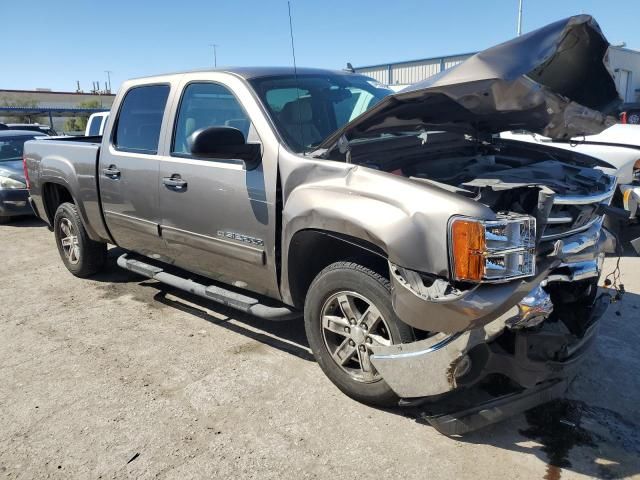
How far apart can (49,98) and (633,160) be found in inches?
2431

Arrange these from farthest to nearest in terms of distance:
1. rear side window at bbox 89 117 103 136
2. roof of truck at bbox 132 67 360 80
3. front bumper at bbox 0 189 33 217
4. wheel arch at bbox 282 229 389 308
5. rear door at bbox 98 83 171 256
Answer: rear side window at bbox 89 117 103 136, front bumper at bbox 0 189 33 217, rear door at bbox 98 83 171 256, roof of truck at bbox 132 67 360 80, wheel arch at bbox 282 229 389 308

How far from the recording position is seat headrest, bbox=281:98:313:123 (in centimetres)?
370

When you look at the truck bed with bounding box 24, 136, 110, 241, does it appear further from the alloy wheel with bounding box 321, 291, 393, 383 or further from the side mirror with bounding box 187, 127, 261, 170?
the alloy wheel with bounding box 321, 291, 393, 383

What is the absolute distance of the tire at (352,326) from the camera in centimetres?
295

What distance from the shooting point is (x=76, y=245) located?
593cm

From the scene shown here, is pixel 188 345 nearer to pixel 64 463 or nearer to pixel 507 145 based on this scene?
pixel 64 463

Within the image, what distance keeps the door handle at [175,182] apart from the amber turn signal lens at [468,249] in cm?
228

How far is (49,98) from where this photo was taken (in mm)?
57281

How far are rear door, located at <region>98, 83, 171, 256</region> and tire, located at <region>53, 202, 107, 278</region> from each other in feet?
2.56

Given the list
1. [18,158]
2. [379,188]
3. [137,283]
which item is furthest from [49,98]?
[379,188]

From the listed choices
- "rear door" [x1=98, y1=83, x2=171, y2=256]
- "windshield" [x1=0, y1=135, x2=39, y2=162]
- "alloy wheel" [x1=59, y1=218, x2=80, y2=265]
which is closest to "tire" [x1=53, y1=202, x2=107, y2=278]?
"alloy wheel" [x1=59, y1=218, x2=80, y2=265]

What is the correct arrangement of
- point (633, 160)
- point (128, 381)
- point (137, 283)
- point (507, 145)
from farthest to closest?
point (633, 160), point (137, 283), point (507, 145), point (128, 381)

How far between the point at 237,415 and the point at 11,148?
10095 millimetres

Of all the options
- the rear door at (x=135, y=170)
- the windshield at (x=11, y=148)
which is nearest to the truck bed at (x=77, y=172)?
the rear door at (x=135, y=170)
